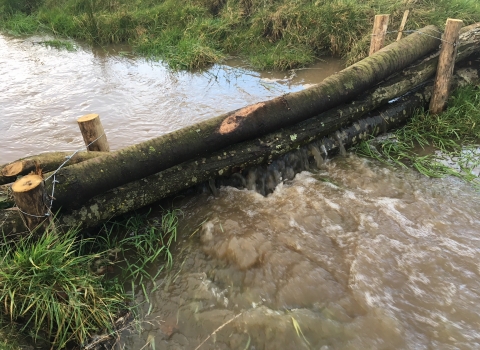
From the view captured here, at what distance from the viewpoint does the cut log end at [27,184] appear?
249 centimetres

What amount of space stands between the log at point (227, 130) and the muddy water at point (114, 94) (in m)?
2.03

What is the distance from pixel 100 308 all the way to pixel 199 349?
788 millimetres

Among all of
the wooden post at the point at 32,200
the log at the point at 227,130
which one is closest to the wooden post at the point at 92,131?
the log at the point at 227,130

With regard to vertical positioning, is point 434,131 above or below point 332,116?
below

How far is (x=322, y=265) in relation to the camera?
3.02 m

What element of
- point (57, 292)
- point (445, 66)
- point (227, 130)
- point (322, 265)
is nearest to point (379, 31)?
point (445, 66)

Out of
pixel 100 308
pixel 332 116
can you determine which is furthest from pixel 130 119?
pixel 100 308

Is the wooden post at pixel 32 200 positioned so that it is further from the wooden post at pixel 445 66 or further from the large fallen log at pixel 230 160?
the wooden post at pixel 445 66

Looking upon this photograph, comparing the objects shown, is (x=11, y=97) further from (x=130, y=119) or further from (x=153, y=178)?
(x=153, y=178)

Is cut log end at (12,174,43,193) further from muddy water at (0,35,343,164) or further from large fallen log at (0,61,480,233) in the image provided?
muddy water at (0,35,343,164)

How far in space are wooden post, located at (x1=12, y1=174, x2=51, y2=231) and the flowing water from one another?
0.96 meters

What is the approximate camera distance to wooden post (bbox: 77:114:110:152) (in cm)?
342

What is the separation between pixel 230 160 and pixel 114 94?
4049 mm

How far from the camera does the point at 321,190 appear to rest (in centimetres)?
398
